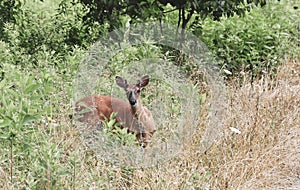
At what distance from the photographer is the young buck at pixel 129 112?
533 cm

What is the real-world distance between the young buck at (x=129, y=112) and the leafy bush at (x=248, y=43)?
2.13 m

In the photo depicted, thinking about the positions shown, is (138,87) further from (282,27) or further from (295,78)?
(282,27)

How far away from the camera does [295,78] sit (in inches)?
299

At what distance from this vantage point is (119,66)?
6531 millimetres

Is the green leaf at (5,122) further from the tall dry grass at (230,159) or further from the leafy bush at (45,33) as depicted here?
the leafy bush at (45,33)

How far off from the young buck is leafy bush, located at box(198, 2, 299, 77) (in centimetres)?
213

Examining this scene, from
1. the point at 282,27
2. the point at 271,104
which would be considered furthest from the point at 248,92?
the point at 282,27

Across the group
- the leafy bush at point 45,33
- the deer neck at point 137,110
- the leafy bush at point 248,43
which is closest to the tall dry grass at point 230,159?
the deer neck at point 137,110

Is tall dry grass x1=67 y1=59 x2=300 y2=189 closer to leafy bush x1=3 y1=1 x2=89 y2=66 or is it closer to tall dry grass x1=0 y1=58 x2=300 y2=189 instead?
tall dry grass x1=0 y1=58 x2=300 y2=189

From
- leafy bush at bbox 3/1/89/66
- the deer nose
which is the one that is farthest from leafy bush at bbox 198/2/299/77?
the deer nose

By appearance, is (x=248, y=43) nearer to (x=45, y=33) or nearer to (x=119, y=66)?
(x=119, y=66)

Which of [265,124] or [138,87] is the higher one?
[138,87]

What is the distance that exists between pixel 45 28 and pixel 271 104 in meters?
3.24

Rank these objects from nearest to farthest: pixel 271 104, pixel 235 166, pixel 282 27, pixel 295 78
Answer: pixel 235 166 → pixel 271 104 → pixel 295 78 → pixel 282 27
